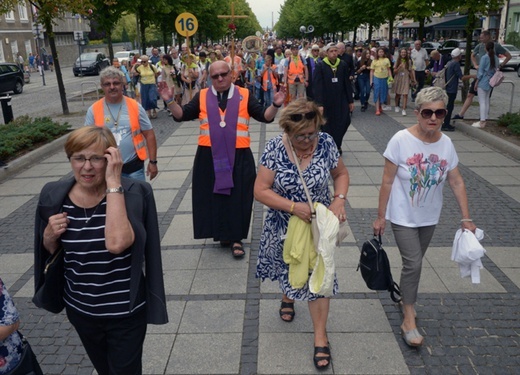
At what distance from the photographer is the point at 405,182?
11.8ft

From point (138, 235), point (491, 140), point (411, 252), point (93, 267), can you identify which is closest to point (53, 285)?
point (93, 267)

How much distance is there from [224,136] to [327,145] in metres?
1.73

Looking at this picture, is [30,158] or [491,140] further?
[491,140]

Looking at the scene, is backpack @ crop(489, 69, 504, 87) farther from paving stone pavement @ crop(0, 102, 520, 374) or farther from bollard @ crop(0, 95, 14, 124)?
bollard @ crop(0, 95, 14, 124)

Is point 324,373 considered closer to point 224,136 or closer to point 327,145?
point 327,145

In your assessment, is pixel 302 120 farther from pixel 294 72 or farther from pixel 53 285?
pixel 294 72

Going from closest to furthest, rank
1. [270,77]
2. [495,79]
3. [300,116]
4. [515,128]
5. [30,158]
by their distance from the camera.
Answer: [300,116] → [30,158] → [515,128] → [495,79] → [270,77]

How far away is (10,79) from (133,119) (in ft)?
75.0

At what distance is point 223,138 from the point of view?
4957mm

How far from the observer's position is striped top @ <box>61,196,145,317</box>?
94.7 inches

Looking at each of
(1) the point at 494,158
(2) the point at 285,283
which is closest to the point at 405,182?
(2) the point at 285,283

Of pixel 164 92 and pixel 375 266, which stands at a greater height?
pixel 164 92

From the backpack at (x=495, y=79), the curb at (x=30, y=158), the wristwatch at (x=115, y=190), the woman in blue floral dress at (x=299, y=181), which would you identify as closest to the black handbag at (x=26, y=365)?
the wristwatch at (x=115, y=190)

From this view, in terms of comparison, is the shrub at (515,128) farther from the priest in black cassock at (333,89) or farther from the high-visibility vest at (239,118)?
the high-visibility vest at (239,118)
